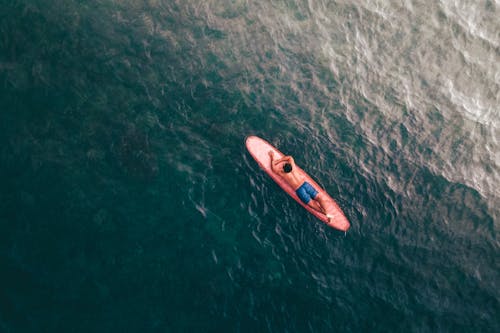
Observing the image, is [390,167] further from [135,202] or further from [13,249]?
[13,249]

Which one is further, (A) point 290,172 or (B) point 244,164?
(B) point 244,164

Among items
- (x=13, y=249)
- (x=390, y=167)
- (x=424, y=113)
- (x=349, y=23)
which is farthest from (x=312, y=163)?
(x=13, y=249)

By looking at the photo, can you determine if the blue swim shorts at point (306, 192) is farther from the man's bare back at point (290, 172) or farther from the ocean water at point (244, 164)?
the ocean water at point (244, 164)

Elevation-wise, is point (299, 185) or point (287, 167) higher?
point (287, 167)

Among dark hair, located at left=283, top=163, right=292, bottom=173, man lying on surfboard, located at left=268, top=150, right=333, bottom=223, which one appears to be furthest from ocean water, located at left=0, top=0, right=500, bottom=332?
dark hair, located at left=283, top=163, right=292, bottom=173

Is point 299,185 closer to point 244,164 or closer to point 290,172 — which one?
point 290,172

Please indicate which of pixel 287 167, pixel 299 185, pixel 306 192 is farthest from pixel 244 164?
pixel 306 192
